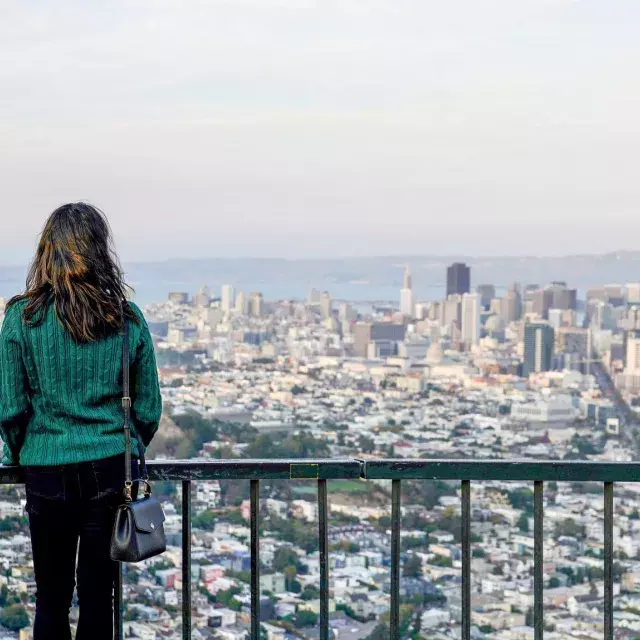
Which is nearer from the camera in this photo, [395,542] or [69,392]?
[69,392]

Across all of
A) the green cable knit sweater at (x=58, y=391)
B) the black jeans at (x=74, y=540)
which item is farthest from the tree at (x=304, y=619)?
the green cable knit sweater at (x=58, y=391)

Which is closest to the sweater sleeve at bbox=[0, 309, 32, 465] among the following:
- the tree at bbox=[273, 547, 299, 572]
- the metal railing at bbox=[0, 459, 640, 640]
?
the metal railing at bbox=[0, 459, 640, 640]

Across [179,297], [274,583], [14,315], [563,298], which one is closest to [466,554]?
[14,315]

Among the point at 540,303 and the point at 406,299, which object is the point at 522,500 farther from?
the point at 406,299

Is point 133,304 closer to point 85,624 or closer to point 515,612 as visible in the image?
point 85,624

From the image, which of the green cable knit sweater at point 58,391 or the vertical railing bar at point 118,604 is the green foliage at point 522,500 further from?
the green cable knit sweater at point 58,391

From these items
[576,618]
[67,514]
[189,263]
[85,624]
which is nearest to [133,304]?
[67,514]

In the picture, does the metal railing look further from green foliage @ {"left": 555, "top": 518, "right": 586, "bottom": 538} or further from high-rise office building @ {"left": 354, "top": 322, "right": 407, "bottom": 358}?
high-rise office building @ {"left": 354, "top": 322, "right": 407, "bottom": 358}
